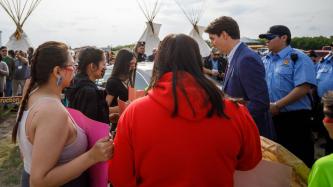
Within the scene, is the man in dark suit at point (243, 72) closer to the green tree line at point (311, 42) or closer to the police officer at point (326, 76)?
the police officer at point (326, 76)

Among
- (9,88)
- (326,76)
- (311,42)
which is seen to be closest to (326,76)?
(326,76)

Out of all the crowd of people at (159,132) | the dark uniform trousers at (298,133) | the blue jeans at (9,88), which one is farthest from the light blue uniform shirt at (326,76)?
the blue jeans at (9,88)

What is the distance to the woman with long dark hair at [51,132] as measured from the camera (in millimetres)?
1756

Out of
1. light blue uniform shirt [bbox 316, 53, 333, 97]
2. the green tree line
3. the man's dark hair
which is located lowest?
the green tree line

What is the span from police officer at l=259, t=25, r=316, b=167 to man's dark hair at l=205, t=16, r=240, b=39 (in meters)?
1.18

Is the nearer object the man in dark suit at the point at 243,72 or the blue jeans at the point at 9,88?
the man in dark suit at the point at 243,72

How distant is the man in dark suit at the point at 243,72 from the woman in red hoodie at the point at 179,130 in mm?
1343

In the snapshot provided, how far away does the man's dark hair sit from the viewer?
3113 mm

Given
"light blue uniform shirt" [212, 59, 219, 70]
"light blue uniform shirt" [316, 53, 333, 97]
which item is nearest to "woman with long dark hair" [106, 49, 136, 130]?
"light blue uniform shirt" [316, 53, 333, 97]

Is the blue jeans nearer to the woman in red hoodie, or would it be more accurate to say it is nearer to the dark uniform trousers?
the dark uniform trousers

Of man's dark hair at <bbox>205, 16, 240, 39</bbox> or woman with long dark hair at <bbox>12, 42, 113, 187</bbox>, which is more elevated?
man's dark hair at <bbox>205, 16, 240, 39</bbox>

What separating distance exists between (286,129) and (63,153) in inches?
113

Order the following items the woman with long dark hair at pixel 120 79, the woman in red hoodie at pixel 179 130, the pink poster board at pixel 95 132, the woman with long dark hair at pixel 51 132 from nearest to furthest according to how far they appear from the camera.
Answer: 1. the woman in red hoodie at pixel 179 130
2. the woman with long dark hair at pixel 51 132
3. the pink poster board at pixel 95 132
4. the woman with long dark hair at pixel 120 79

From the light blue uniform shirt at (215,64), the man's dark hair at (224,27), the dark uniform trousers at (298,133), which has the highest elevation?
the man's dark hair at (224,27)
